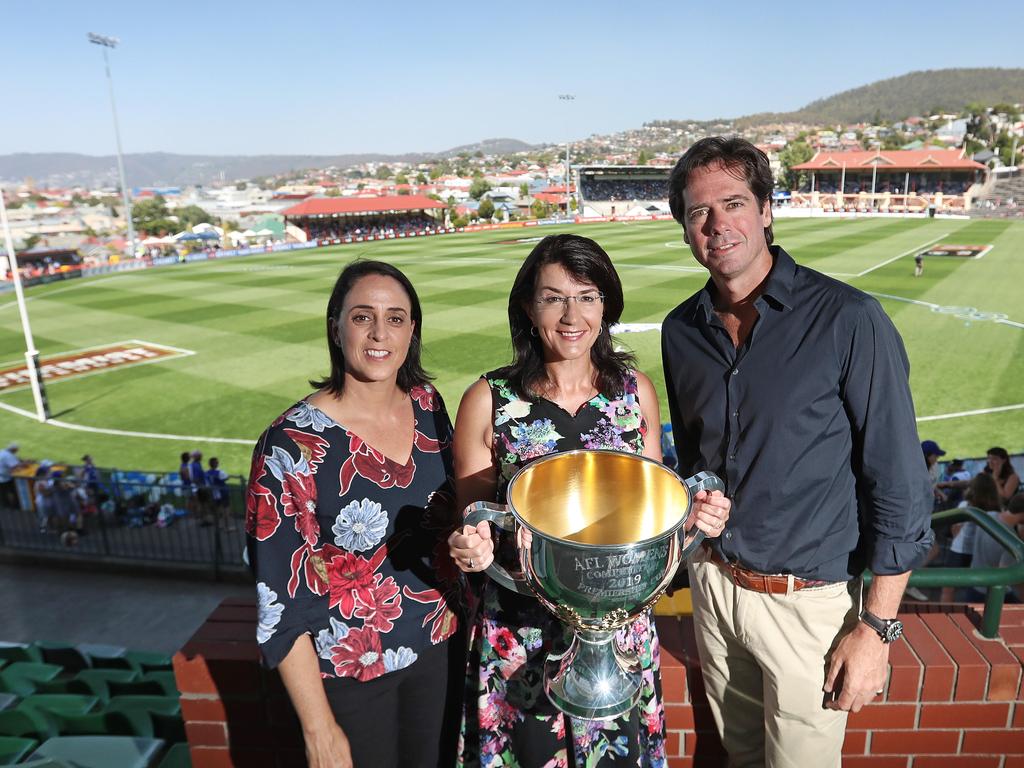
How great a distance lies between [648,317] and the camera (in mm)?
19969

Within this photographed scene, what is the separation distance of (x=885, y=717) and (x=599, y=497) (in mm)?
1079

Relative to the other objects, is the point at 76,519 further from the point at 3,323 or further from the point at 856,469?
the point at 3,323

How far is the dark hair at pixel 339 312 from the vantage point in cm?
208

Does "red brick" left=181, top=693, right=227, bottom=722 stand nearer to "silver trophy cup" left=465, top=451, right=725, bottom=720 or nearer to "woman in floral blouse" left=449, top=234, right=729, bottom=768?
"woman in floral blouse" left=449, top=234, right=729, bottom=768

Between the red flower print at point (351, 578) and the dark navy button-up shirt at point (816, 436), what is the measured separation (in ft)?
3.13

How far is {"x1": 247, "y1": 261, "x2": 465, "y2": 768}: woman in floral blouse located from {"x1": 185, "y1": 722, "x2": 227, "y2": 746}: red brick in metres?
0.46

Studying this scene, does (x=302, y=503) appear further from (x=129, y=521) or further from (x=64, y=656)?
(x=129, y=521)

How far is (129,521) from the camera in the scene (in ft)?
30.2

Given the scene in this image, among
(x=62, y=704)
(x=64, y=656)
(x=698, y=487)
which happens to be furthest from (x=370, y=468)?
(x=64, y=656)

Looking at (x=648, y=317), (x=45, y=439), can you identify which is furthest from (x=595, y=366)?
(x=648, y=317)

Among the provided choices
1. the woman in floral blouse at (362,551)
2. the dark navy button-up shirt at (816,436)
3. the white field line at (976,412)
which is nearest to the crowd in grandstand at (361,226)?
the white field line at (976,412)

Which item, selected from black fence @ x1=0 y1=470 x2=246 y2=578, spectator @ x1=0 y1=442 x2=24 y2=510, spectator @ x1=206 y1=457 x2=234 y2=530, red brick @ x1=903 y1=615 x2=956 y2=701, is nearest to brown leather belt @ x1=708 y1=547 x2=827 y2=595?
red brick @ x1=903 y1=615 x2=956 y2=701

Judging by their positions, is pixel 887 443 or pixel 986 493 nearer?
pixel 887 443

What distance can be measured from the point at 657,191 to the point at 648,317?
6762 centimetres
